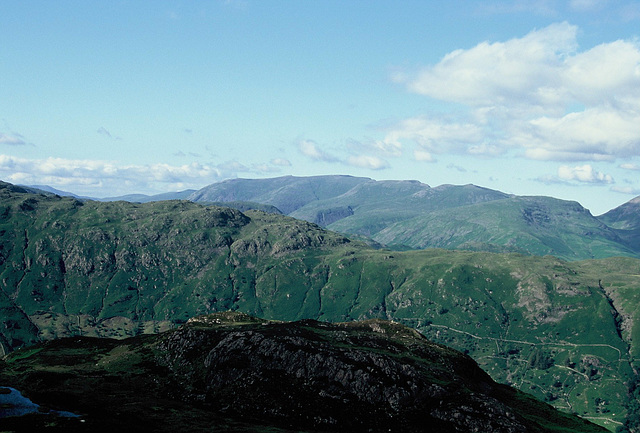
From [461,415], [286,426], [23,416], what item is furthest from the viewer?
[461,415]

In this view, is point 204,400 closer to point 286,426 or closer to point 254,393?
point 254,393

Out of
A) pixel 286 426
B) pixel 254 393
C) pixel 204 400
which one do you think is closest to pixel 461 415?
pixel 286 426

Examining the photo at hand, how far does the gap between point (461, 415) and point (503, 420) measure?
15402mm

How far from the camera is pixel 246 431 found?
16125 cm

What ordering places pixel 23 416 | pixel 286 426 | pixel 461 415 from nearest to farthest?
1. pixel 23 416
2. pixel 286 426
3. pixel 461 415

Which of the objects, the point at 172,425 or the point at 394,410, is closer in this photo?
the point at 172,425

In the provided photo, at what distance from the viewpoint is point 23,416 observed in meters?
157

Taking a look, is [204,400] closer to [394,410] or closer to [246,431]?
[246,431]

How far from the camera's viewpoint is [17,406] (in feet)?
552

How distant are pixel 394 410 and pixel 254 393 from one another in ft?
171

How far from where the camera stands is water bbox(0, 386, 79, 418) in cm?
16200

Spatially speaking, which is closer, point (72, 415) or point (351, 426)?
point (72, 415)

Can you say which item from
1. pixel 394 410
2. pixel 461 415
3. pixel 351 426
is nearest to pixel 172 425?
pixel 351 426

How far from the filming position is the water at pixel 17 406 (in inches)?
6378
